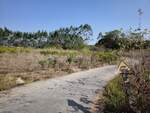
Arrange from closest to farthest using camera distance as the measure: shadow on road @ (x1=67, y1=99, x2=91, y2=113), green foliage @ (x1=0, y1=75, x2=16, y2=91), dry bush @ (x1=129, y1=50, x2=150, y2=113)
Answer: dry bush @ (x1=129, y1=50, x2=150, y2=113), shadow on road @ (x1=67, y1=99, x2=91, y2=113), green foliage @ (x1=0, y1=75, x2=16, y2=91)

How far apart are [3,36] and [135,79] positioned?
89.4 meters

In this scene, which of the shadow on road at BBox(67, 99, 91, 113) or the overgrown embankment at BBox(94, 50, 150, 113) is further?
the shadow on road at BBox(67, 99, 91, 113)

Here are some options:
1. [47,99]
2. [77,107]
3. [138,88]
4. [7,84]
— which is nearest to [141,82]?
[138,88]

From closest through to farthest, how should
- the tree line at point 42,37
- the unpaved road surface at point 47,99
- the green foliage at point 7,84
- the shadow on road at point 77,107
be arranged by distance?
1. the unpaved road surface at point 47,99
2. the shadow on road at point 77,107
3. the green foliage at point 7,84
4. the tree line at point 42,37

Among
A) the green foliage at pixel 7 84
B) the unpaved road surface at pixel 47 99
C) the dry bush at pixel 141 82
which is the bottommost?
the unpaved road surface at pixel 47 99

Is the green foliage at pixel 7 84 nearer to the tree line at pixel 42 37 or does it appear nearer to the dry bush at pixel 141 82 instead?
the dry bush at pixel 141 82

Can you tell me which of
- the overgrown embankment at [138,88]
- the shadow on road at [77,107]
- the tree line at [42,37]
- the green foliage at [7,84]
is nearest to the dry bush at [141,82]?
the overgrown embankment at [138,88]

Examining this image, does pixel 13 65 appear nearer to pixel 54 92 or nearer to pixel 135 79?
pixel 54 92

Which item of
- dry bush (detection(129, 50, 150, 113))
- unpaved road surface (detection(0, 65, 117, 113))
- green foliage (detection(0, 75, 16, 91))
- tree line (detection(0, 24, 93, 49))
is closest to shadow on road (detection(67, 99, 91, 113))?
unpaved road surface (detection(0, 65, 117, 113))

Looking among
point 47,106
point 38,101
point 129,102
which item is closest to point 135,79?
point 129,102

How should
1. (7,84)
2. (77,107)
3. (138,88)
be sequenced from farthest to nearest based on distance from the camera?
(7,84)
(77,107)
(138,88)

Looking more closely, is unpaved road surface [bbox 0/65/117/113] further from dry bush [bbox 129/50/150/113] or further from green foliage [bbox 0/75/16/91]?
dry bush [bbox 129/50/150/113]

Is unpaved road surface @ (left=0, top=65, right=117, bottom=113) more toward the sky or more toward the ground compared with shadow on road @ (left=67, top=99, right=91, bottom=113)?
more toward the sky

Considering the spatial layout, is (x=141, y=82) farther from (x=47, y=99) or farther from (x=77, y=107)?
(x=47, y=99)
